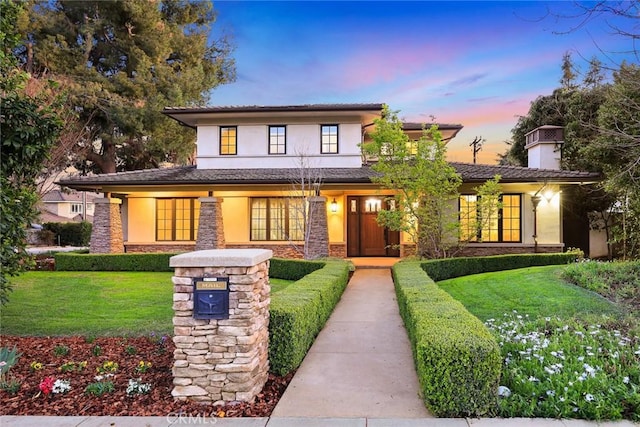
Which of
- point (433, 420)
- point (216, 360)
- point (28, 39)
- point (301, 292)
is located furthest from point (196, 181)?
point (28, 39)

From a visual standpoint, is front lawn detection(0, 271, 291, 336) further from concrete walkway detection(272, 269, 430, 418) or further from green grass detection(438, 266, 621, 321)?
green grass detection(438, 266, 621, 321)

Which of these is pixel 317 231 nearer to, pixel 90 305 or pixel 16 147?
pixel 90 305

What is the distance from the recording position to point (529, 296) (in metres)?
8.55

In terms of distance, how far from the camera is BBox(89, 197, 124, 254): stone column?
16203 mm

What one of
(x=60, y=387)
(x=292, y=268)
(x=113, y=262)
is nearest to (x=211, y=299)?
(x=60, y=387)

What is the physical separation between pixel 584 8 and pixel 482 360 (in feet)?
18.5

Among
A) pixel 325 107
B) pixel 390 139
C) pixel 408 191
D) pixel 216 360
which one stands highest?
pixel 325 107

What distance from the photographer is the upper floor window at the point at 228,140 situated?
1758 centimetres

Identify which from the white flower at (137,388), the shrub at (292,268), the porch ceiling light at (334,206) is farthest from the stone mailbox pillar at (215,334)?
the porch ceiling light at (334,206)

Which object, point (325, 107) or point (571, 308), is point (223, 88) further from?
point (571, 308)

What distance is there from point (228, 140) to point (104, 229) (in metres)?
5.90

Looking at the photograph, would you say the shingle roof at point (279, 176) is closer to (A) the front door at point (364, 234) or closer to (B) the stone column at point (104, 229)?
(B) the stone column at point (104, 229)

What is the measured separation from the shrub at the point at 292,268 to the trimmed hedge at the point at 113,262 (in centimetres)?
409

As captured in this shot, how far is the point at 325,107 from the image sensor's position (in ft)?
53.9
